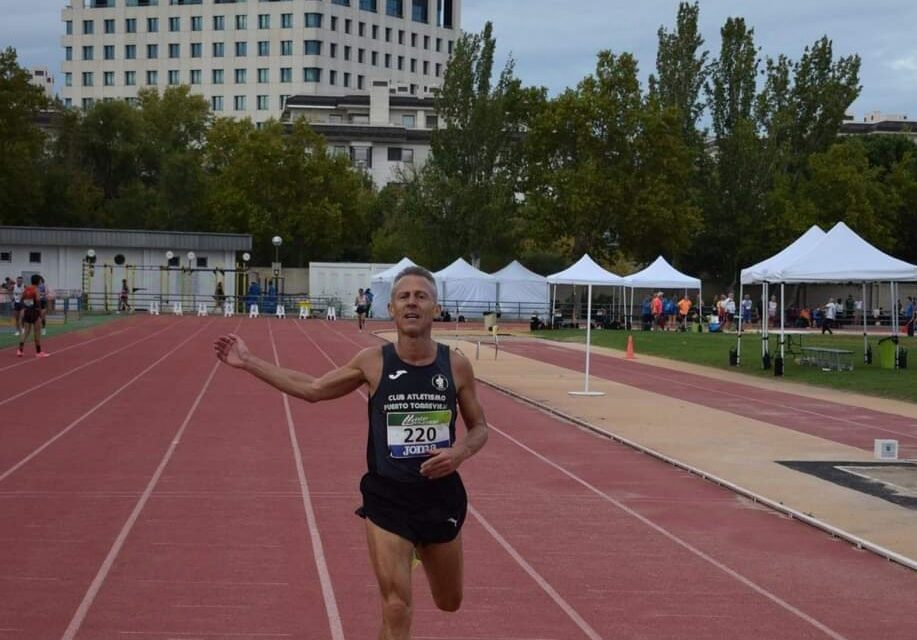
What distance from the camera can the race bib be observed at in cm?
525

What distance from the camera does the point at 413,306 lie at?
17.7ft

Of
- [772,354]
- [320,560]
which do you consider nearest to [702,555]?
[320,560]

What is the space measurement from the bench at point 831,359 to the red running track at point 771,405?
10.4 ft

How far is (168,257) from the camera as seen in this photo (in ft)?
200

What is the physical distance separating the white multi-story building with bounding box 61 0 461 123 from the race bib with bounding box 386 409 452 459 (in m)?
111

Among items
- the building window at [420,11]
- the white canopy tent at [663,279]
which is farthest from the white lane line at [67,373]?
the building window at [420,11]

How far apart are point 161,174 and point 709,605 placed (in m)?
77.7

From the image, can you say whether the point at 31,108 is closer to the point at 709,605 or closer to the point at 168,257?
the point at 168,257

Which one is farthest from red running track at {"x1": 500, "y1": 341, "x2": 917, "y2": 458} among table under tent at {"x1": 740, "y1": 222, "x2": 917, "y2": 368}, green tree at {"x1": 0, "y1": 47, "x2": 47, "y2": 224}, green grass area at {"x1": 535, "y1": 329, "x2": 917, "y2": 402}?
green tree at {"x1": 0, "y1": 47, "x2": 47, "y2": 224}

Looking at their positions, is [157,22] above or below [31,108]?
above

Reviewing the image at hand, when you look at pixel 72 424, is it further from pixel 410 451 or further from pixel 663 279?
pixel 663 279

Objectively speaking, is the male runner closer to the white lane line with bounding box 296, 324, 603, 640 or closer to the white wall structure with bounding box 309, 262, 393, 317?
the white lane line with bounding box 296, 324, 603, 640

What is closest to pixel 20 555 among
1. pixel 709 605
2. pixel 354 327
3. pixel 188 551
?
pixel 188 551

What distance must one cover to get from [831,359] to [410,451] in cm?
2575
